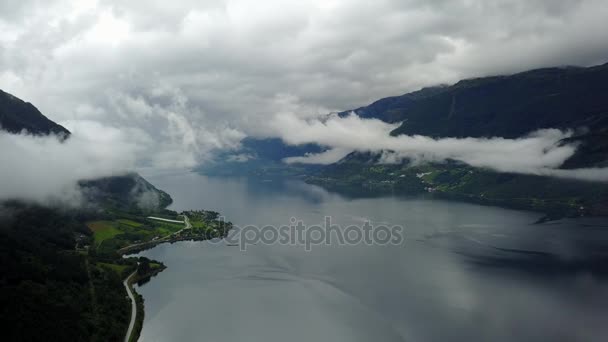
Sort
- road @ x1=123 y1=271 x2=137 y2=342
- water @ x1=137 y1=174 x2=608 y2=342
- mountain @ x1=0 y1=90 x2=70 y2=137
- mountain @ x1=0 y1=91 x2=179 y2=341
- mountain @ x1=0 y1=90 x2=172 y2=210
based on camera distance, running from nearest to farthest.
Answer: mountain @ x1=0 y1=91 x2=179 y2=341
road @ x1=123 y1=271 x2=137 y2=342
water @ x1=137 y1=174 x2=608 y2=342
mountain @ x1=0 y1=90 x2=70 y2=137
mountain @ x1=0 y1=90 x2=172 y2=210

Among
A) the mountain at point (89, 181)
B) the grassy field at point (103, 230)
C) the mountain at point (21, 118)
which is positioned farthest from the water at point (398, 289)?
the mountain at point (21, 118)

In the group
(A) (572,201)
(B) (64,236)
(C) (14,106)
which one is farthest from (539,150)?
(C) (14,106)

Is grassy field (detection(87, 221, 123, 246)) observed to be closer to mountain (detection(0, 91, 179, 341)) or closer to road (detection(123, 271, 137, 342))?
mountain (detection(0, 91, 179, 341))

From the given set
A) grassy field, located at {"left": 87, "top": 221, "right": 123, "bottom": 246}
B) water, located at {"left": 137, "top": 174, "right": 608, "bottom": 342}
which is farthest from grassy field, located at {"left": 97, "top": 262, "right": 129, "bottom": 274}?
grassy field, located at {"left": 87, "top": 221, "right": 123, "bottom": 246}

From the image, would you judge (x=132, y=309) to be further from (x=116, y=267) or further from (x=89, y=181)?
(x=89, y=181)

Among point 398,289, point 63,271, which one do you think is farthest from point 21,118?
point 398,289
